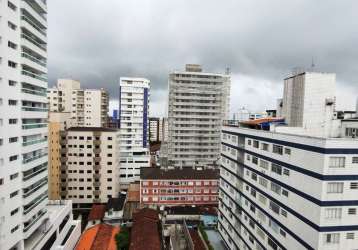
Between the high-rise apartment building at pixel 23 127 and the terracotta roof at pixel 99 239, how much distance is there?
4.44 m

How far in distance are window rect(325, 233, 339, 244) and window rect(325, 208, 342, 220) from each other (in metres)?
1.60

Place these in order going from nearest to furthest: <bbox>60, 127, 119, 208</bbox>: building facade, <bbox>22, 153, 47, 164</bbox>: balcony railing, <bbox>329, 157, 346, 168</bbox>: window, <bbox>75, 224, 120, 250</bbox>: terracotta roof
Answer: <bbox>329, 157, 346, 168</bbox>: window → <bbox>22, 153, 47, 164</bbox>: balcony railing → <bbox>75, 224, 120, 250</bbox>: terracotta roof → <bbox>60, 127, 119, 208</bbox>: building facade

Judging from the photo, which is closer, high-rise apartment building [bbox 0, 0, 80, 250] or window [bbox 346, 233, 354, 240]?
window [bbox 346, 233, 354, 240]

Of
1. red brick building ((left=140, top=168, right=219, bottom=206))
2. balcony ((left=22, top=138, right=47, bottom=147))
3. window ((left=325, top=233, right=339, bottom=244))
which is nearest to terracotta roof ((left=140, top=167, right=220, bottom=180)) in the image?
red brick building ((left=140, top=168, right=219, bottom=206))

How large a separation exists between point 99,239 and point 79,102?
73.2 metres

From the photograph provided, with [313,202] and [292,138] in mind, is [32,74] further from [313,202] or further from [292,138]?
[313,202]

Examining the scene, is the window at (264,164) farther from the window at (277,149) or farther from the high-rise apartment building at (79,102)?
the high-rise apartment building at (79,102)

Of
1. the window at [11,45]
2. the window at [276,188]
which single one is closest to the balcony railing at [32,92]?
the window at [11,45]

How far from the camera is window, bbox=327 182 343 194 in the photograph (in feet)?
66.1

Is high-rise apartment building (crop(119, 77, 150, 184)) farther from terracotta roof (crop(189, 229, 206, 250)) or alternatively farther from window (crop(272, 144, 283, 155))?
window (crop(272, 144, 283, 155))

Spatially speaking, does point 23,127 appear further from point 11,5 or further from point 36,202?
point 11,5

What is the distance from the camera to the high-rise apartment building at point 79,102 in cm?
9706

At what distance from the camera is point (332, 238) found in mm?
20578

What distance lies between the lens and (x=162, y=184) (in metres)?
56.6
